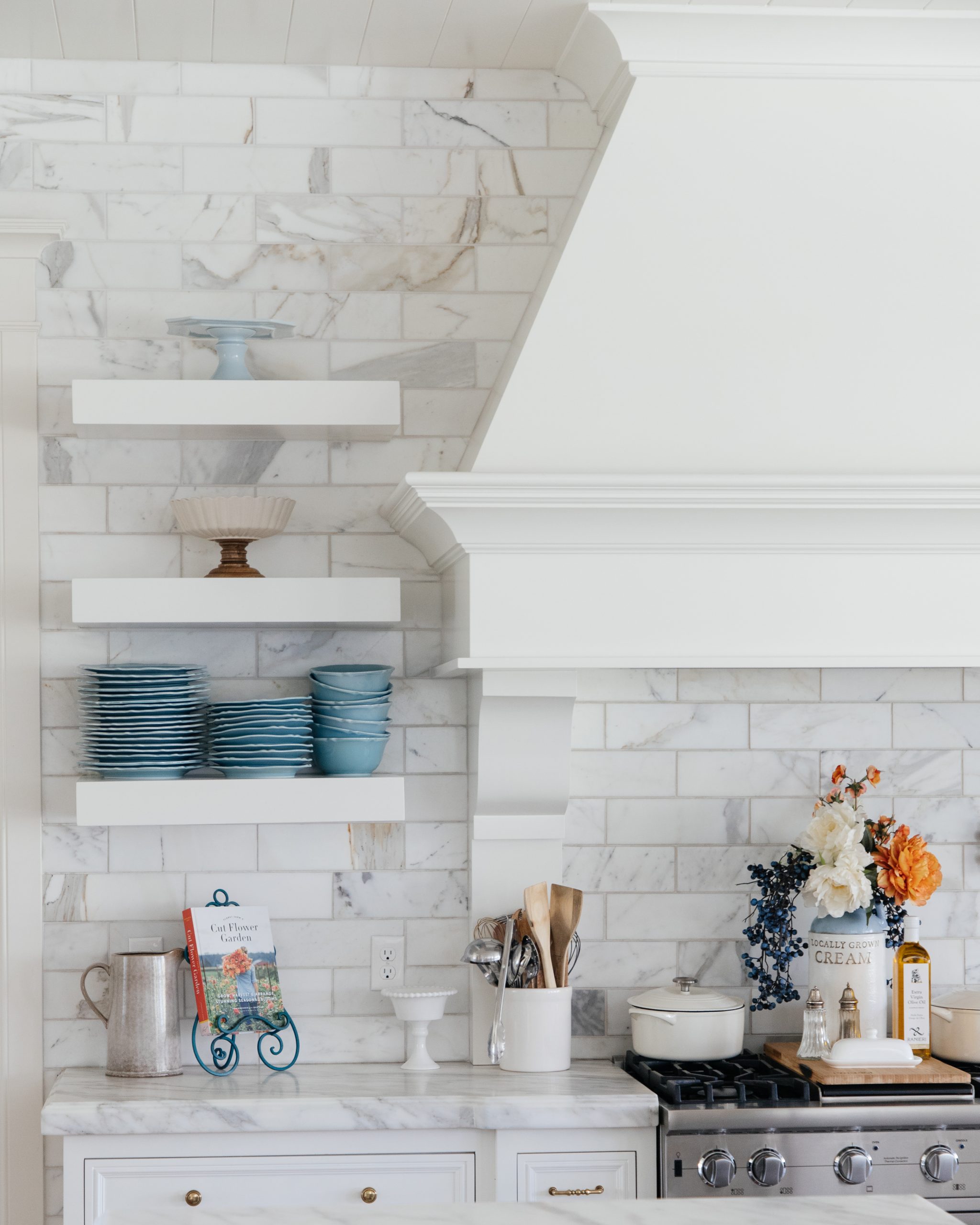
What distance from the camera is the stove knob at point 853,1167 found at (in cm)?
225

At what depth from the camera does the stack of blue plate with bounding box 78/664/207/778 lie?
2.46 meters

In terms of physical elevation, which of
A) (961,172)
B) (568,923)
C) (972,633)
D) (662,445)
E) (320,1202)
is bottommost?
(320,1202)

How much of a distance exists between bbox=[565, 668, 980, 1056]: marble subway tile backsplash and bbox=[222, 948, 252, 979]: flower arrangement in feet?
2.26

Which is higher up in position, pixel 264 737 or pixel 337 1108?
pixel 264 737

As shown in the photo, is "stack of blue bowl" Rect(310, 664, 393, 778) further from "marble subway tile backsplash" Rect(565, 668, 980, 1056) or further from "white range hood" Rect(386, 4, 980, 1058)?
"marble subway tile backsplash" Rect(565, 668, 980, 1056)

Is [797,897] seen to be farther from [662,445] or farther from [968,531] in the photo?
[662,445]

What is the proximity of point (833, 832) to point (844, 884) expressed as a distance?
110 millimetres

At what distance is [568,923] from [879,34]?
6.13ft

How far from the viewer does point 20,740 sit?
104 inches

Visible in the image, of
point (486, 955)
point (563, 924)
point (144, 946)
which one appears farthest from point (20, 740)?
point (563, 924)

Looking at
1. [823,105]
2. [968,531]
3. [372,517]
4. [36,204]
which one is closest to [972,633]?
[968,531]

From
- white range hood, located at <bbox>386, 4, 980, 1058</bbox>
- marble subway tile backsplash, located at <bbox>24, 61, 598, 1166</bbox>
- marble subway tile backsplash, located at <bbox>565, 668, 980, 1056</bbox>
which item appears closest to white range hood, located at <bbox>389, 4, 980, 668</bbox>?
white range hood, located at <bbox>386, 4, 980, 1058</bbox>

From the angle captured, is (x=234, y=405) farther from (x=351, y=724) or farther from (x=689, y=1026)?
(x=689, y=1026)

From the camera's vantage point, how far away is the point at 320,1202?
2.30m
